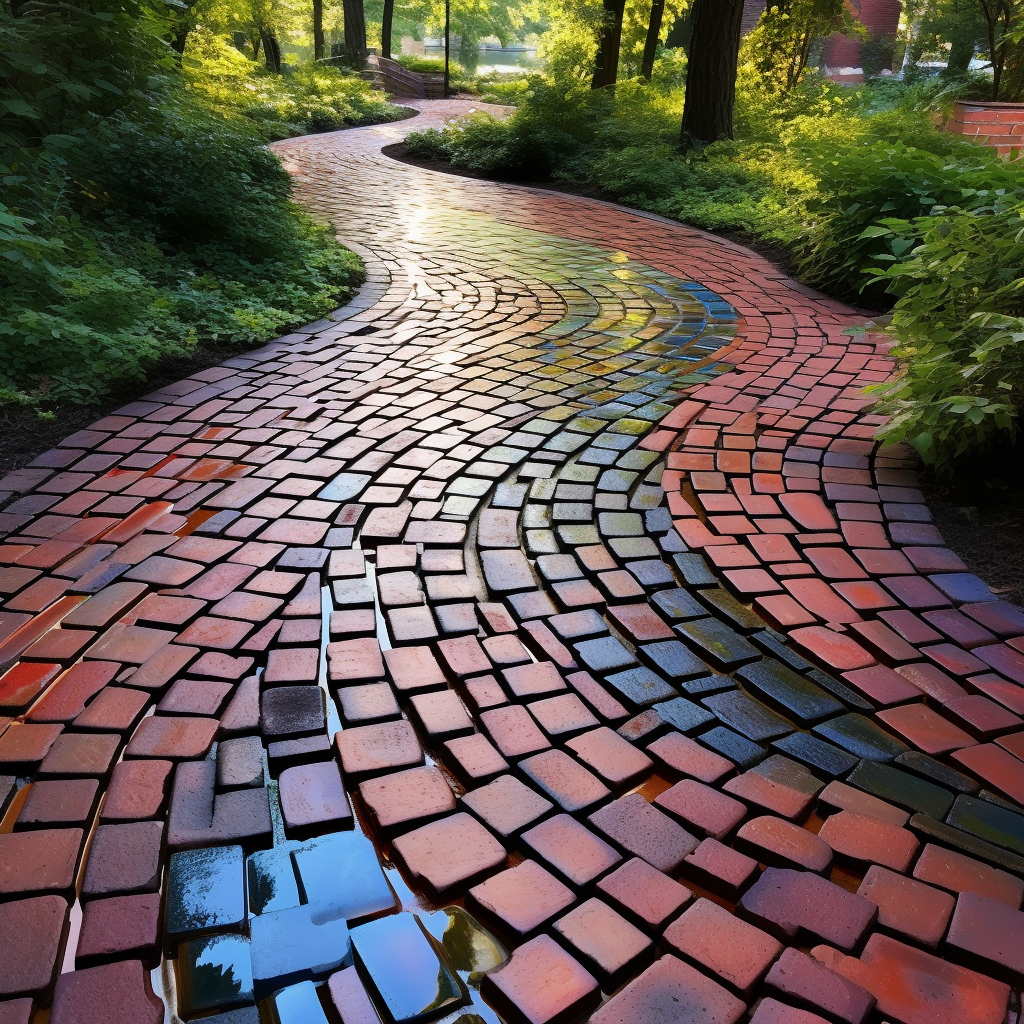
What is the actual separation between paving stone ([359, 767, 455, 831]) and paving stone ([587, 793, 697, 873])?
14.5 inches

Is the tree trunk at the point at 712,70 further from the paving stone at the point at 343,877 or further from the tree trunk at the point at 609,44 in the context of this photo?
the paving stone at the point at 343,877

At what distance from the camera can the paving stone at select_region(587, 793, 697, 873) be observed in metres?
1.78

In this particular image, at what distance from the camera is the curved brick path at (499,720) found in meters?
1.55

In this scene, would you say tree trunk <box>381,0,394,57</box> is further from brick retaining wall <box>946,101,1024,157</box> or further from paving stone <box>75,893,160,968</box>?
paving stone <box>75,893,160,968</box>

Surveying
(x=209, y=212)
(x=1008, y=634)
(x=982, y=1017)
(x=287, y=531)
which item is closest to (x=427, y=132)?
(x=209, y=212)

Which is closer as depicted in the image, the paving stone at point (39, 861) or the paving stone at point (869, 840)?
the paving stone at point (39, 861)

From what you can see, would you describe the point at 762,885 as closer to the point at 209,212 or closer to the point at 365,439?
the point at 365,439

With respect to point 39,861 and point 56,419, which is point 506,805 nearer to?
point 39,861

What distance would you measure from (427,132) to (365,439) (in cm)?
1212

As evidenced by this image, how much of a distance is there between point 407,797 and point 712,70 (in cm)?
1072

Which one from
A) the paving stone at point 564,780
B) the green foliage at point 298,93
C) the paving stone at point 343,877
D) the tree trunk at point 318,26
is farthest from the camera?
the tree trunk at point 318,26

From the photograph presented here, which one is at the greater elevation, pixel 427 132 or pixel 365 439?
pixel 427 132

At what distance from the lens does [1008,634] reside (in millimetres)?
2516

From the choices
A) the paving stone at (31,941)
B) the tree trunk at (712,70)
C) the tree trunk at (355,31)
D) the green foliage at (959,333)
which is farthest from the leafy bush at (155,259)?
the tree trunk at (355,31)
